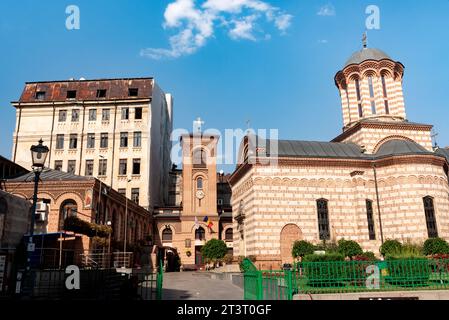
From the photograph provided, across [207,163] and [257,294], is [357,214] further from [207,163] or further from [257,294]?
[207,163]

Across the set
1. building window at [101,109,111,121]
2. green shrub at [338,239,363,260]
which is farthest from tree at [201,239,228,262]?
building window at [101,109,111,121]

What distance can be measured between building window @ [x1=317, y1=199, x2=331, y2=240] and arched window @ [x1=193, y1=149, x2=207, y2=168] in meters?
19.2

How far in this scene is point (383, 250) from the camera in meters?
27.0

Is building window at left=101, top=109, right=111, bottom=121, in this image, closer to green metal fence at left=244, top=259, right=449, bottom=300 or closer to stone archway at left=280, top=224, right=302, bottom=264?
stone archway at left=280, top=224, right=302, bottom=264

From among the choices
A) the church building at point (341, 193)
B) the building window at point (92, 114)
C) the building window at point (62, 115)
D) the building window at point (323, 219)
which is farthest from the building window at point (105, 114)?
the building window at point (323, 219)

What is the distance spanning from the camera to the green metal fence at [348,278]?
13.3 m

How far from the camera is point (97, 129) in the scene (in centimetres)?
4450

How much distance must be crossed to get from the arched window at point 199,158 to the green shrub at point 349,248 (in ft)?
72.5

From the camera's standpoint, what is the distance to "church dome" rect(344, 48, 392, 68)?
3475cm

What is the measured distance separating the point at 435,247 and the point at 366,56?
18.5 m

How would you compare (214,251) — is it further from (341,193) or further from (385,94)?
(385,94)

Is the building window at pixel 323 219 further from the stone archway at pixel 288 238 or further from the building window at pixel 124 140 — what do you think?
the building window at pixel 124 140

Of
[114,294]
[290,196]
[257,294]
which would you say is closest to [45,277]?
[114,294]
